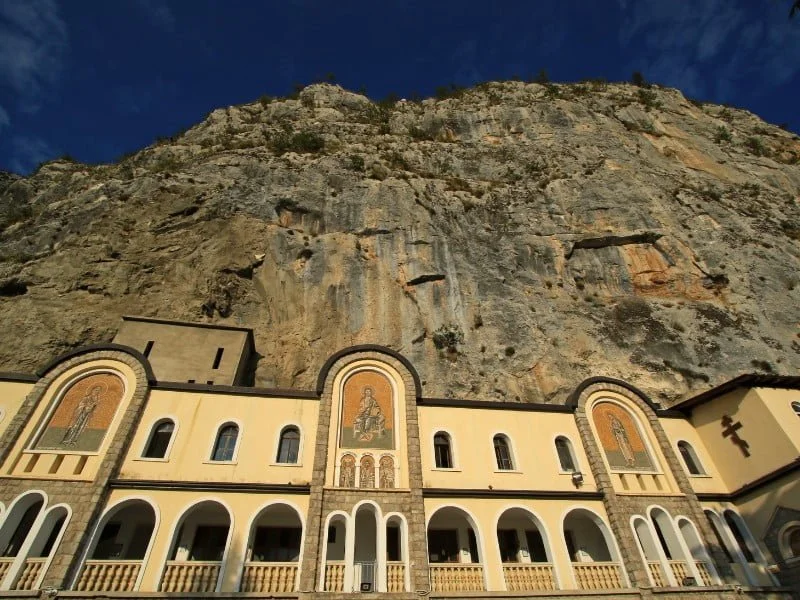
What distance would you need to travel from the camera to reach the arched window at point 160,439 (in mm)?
16641

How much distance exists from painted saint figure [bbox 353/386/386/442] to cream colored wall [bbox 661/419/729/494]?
1315cm

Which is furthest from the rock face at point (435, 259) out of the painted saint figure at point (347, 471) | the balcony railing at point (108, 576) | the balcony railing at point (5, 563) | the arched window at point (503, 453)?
the balcony railing at point (5, 563)

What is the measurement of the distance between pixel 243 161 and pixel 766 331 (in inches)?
1562

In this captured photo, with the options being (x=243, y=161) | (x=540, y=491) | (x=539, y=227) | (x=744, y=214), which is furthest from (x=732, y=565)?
(x=243, y=161)

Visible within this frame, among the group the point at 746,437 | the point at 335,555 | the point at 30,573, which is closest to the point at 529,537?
the point at 335,555

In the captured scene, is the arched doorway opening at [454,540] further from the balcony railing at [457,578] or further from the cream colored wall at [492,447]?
the cream colored wall at [492,447]

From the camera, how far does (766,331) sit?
94.0ft

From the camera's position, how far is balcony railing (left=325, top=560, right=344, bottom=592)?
14.5m

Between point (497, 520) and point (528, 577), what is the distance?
2.00 meters

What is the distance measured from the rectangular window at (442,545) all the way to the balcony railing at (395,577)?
9.73 ft

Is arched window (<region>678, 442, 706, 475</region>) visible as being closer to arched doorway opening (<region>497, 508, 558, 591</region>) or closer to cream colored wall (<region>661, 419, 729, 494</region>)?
cream colored wall (<region>661, 419, 729, 494</region>)

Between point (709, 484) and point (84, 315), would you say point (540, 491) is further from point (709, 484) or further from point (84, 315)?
point (84, 315)

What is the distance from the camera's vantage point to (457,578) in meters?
15.4

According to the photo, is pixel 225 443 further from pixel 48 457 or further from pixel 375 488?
pixel 375 488
